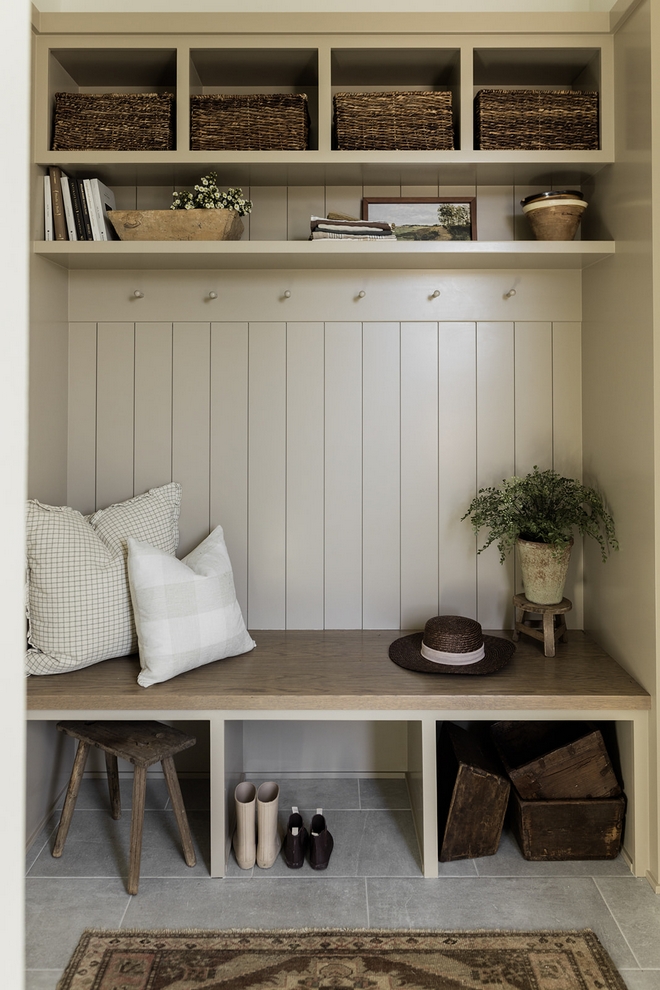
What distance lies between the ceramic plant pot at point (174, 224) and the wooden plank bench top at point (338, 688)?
1.38 m

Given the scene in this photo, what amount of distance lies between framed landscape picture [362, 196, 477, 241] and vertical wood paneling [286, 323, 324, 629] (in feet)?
1.49

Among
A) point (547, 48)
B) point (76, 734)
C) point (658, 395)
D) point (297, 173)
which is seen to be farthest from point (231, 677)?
point (547, 48)

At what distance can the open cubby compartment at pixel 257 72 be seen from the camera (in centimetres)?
235

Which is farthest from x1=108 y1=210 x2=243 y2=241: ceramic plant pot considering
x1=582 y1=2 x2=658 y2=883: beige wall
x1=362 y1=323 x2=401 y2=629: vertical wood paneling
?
x1=582 y1=2 x2=658 y2=883: beige wall

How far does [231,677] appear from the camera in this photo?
88.8 inches

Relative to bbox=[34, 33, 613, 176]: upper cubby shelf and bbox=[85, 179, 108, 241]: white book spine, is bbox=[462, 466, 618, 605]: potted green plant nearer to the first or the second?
bbox=[34, 33, 613, 176]: upper cubby shelf

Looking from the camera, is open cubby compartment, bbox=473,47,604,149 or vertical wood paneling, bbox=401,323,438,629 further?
vertical wood paneling, bbox=401,323,438,629

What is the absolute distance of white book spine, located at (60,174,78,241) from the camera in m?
2.37

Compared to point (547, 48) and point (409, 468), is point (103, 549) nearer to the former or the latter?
point (409, 468)

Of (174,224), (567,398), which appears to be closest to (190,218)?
(174,224)

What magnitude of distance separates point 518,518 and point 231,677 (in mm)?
1076

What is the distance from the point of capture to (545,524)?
2.38 meters

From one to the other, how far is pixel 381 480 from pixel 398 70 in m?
1.41

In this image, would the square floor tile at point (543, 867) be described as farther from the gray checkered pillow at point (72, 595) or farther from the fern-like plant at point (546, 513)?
the gray checkered pillow at point (72, 595)
